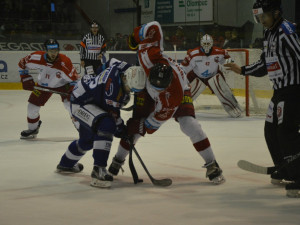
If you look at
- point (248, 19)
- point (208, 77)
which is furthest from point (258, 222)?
point (248, 19)

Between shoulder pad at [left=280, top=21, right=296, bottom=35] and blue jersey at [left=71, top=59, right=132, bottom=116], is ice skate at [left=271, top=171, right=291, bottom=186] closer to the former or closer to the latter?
shoulder pad at [left=280, top=21, right=296, bottom=35]

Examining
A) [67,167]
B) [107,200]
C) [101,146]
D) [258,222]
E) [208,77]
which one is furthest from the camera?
[208,77]

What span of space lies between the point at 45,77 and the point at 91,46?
13.7 feet

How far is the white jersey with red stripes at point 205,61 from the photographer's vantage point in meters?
6.98

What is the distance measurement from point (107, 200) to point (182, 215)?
0.50 metres

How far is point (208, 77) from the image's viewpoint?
7.08m

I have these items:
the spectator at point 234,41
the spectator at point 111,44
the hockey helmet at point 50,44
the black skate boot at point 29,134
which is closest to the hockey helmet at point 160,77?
the hockey helmet at point 50,44

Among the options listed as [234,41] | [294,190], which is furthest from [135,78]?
[234,41]

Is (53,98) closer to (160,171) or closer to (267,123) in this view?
(160,171)

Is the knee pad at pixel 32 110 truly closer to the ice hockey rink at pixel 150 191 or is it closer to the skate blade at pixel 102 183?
the ice hockey rink at pixel 150 191

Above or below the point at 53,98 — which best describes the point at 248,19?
above

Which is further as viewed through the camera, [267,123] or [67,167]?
[67,167]

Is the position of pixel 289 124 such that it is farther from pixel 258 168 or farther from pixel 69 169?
pixel 69 169

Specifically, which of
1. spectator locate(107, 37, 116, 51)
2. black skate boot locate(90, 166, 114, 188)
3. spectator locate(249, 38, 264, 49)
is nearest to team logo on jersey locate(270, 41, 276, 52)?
black skate boot locate(90, 166, 114, 188)
